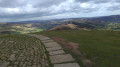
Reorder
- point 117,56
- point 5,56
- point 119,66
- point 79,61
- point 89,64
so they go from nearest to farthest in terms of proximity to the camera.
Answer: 1. point 119,66
2. point 89,64
3. point 79,61
4. point 117,56
5. point 5,56

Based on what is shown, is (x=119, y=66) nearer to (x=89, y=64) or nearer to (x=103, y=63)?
(x=103, y=63)

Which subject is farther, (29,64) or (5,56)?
(5,56)

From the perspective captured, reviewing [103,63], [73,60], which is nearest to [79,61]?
[73,60]

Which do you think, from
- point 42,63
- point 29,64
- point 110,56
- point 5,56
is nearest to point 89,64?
point 110,56

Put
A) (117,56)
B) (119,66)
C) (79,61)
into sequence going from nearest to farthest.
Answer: (119,66)
(79,61)
(117,56)

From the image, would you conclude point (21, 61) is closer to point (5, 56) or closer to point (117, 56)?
point (5, 56)

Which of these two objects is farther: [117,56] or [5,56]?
[5,56]

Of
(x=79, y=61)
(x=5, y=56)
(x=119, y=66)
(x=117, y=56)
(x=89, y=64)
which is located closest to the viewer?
(x=119, y=66)
